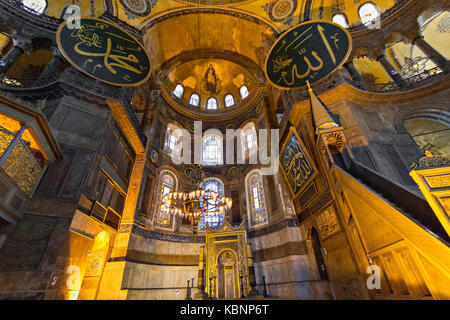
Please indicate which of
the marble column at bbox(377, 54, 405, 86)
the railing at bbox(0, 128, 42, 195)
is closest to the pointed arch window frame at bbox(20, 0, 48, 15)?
the railing at bbox(0, 128, 42, 195)

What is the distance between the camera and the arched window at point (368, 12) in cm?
982

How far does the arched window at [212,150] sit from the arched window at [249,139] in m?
1.91

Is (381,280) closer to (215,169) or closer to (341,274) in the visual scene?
(341,274)

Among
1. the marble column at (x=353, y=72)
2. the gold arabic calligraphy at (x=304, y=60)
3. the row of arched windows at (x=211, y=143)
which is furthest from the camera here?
the row of arched windows at (x=211, y=143)

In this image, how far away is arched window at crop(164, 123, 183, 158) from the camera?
41.7 ft

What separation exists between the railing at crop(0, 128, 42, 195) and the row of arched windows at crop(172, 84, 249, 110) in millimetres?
11015

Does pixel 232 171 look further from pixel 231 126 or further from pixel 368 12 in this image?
pixel 368 12

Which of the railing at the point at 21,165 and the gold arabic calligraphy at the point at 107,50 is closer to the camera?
the railing at the point at 21,165

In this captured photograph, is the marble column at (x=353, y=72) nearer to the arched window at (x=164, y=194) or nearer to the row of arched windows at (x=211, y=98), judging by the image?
the row of arched windows at (x=211, y=98)

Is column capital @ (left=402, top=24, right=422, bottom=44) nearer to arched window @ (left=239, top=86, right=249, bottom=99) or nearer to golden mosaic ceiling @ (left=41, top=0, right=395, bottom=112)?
golden mosaic ceiling @ (left=41, top=0, right=395, bottom=112)

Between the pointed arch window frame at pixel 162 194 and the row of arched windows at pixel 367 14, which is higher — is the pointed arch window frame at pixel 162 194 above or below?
below

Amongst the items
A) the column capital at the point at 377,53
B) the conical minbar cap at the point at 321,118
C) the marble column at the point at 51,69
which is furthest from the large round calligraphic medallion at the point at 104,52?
the column capital at the point at 377,53

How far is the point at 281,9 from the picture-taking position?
38.5 feet

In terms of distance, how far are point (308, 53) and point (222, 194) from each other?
9116 mm
